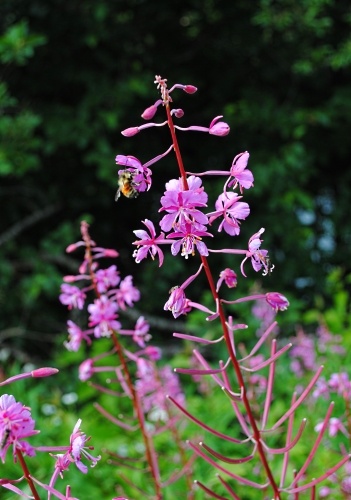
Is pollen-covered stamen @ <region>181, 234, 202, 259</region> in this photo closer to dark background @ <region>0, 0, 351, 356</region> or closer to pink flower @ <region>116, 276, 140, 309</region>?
pink flower @ <region>116, 276, 140, 309</region>

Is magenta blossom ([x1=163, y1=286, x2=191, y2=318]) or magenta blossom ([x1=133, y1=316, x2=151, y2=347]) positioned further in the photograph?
magenta blossom ([x1=133, y1=316, x2=151, y2=347])

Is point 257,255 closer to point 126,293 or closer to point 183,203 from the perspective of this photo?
point 183,203

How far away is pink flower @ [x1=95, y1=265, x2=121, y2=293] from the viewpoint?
1812mm

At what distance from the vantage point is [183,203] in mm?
1140

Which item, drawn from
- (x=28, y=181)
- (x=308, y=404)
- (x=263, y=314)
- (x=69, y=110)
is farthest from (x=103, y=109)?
(x=308, y=404)

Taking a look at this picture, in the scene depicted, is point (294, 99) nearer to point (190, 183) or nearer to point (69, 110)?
point (69, 110)

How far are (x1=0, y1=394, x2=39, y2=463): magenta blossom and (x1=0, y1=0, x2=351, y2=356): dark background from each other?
365 cm

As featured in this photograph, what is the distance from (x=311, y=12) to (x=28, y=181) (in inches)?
91.3

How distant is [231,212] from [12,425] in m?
0.49

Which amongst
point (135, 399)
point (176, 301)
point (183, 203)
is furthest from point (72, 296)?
point (183, 203)

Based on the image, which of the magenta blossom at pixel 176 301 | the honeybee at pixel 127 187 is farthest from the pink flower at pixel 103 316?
the magenta blossom at pixel 176 301

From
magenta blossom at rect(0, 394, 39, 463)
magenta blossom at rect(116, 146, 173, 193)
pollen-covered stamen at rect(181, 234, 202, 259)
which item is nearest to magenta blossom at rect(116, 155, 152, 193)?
magenta blossom at rect(116, 146, 173, 193)

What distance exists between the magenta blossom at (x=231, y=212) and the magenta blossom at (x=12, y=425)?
43 cm

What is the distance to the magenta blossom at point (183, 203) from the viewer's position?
3.72ft
